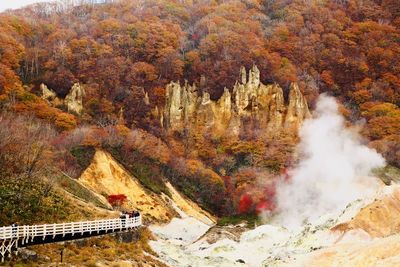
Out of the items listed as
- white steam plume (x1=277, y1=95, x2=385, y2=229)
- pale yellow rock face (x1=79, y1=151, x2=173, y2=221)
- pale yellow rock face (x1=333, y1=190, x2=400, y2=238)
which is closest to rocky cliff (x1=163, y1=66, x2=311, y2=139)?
white steam plume (x1=277, y1=95, x2=385, y2=229)

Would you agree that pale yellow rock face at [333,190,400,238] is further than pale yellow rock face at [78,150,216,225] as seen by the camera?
No

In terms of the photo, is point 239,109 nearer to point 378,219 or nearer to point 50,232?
point 378,219

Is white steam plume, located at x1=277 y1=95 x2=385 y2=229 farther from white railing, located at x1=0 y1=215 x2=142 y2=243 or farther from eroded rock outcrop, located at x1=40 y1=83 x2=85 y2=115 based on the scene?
eroded rock outcrop, located at x1=40 y1=83 x2=85 y2=115

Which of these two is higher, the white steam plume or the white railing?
the white railing

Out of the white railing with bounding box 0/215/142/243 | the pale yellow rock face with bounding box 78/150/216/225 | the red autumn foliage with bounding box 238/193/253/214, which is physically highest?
the white railing with bounding box 0/215/142/243

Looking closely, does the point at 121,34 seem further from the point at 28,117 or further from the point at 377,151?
the point at 377,151
